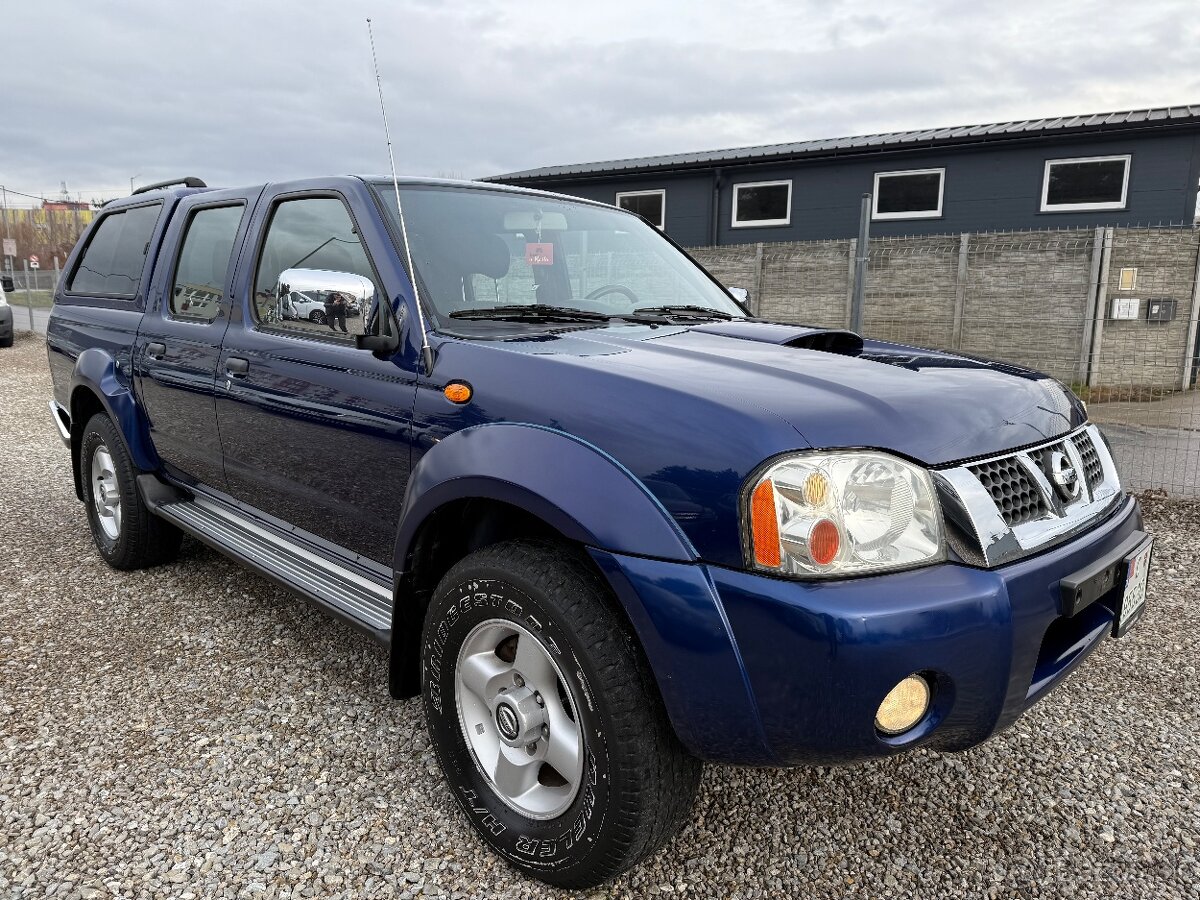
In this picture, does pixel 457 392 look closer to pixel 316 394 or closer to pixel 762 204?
pixel 316 394

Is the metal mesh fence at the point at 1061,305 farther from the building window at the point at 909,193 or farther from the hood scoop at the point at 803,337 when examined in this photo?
the building window at the point at 909,193

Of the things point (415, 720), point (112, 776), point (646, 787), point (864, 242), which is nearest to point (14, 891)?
point (112, 776)

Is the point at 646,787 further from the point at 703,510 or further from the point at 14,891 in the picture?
the point at 14,891

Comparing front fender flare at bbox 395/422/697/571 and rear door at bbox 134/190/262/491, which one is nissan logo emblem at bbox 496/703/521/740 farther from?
rear door at bbox 134/190/262/491

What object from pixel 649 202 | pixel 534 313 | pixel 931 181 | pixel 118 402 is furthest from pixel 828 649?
pixel 649 202

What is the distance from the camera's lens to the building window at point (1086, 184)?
47.1ft

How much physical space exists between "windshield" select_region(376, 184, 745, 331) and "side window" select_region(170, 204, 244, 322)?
1047 mm

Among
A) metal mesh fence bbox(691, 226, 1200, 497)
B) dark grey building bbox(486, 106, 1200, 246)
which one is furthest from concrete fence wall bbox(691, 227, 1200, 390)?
dark grey building bbox(486, 106, 1200, 246)

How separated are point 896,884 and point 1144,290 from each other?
28.8 feet

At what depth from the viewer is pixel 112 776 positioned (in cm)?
251

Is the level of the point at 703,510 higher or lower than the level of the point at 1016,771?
higher

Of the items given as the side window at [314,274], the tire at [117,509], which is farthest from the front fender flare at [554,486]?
the tire at [117,509]

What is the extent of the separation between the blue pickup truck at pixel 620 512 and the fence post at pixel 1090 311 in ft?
14.7

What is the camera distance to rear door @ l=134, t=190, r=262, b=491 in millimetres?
3307
